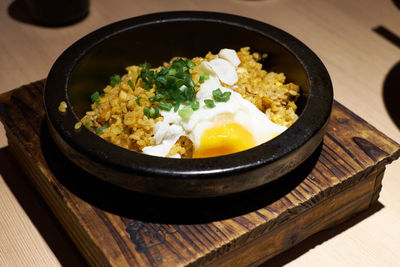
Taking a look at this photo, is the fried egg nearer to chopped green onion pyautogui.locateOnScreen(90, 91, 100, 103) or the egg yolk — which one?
the egg yolk

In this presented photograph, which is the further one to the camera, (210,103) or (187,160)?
(210,103)

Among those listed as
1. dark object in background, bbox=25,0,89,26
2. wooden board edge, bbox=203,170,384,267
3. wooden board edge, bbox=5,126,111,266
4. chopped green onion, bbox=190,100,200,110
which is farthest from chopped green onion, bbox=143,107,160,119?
dark object in background, bbox=25,0,89,26

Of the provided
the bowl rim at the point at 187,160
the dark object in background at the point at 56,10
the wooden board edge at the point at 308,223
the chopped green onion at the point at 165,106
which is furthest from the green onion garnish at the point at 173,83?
the dark object in background at the point at 56,10

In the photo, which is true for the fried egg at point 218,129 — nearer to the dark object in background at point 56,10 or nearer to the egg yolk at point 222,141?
the egg yolk at point 222,141

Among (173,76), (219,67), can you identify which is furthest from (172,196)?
(219,67)

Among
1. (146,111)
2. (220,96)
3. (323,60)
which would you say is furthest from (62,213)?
(323,60)

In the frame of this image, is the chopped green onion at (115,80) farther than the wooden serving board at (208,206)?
Yes

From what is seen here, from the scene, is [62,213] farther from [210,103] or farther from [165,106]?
[210,103]
